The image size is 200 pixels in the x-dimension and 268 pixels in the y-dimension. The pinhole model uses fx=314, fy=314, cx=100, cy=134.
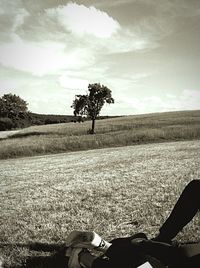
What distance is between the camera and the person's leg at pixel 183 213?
3.38m

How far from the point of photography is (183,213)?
3.51 metres

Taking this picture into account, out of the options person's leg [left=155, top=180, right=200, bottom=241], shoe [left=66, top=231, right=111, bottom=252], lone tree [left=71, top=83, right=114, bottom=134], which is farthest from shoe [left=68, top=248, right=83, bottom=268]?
lone tree [left=71, top=83, right=114, bottom=134]

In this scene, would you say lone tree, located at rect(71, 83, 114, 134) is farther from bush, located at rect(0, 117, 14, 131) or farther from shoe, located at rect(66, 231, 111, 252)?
shoe, located at rect(66, 231, 111, 252)

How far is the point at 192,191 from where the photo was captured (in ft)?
11.8

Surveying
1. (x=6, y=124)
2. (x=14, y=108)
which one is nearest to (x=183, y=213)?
(x=14, y=108)

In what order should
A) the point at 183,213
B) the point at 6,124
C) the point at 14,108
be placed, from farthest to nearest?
the point at 6,124, the point at 14,108, the point at 183,213

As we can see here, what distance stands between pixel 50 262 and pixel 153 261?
7.32 ft

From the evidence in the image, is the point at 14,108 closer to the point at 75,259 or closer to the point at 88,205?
the point at 88,205

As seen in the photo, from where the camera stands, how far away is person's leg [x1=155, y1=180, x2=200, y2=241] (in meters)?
3.38

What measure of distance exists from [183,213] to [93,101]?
158ft

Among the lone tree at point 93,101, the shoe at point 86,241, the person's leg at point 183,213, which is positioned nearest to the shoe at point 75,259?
the shoe at point 86,241

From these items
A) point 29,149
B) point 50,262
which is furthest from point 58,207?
point 29,149

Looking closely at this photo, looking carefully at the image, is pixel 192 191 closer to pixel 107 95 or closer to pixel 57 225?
pixel 57 225

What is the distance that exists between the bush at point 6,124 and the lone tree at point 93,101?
36.8 meters
